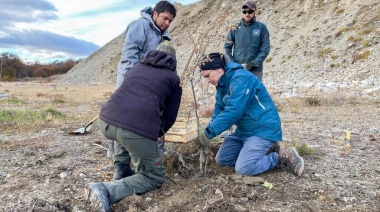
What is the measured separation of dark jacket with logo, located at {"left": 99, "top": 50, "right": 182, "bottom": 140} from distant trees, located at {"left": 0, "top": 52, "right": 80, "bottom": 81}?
96.1 m

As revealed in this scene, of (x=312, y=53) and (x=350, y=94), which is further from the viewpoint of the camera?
(x=312, y=53)

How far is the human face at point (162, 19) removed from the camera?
4703 millimetres

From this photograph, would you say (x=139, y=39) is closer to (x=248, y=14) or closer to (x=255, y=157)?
(x=255, y=157)

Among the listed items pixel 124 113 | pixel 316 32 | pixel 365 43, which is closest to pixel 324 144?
pixel 124 113

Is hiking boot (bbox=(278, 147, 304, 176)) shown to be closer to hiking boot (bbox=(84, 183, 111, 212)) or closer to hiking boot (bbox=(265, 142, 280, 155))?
hiking boot (bbox=(265, 142, 280, 155))

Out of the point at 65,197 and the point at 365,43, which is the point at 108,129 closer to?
the point at 65,197

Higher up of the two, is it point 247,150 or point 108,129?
point 108,129

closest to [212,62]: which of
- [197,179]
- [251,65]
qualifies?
[197,179]

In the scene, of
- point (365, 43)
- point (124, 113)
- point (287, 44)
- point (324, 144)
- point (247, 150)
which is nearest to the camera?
point (124, 113)

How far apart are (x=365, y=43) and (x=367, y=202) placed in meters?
18.8

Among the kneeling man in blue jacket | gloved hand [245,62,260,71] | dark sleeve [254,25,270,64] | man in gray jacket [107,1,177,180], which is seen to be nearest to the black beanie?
the kneeling man in blue jacket

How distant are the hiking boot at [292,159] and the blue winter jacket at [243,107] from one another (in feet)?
0.58

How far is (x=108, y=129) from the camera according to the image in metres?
3.72

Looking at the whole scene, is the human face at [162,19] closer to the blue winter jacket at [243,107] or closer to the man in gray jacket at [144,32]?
the man in gray jacket at [144,32]
